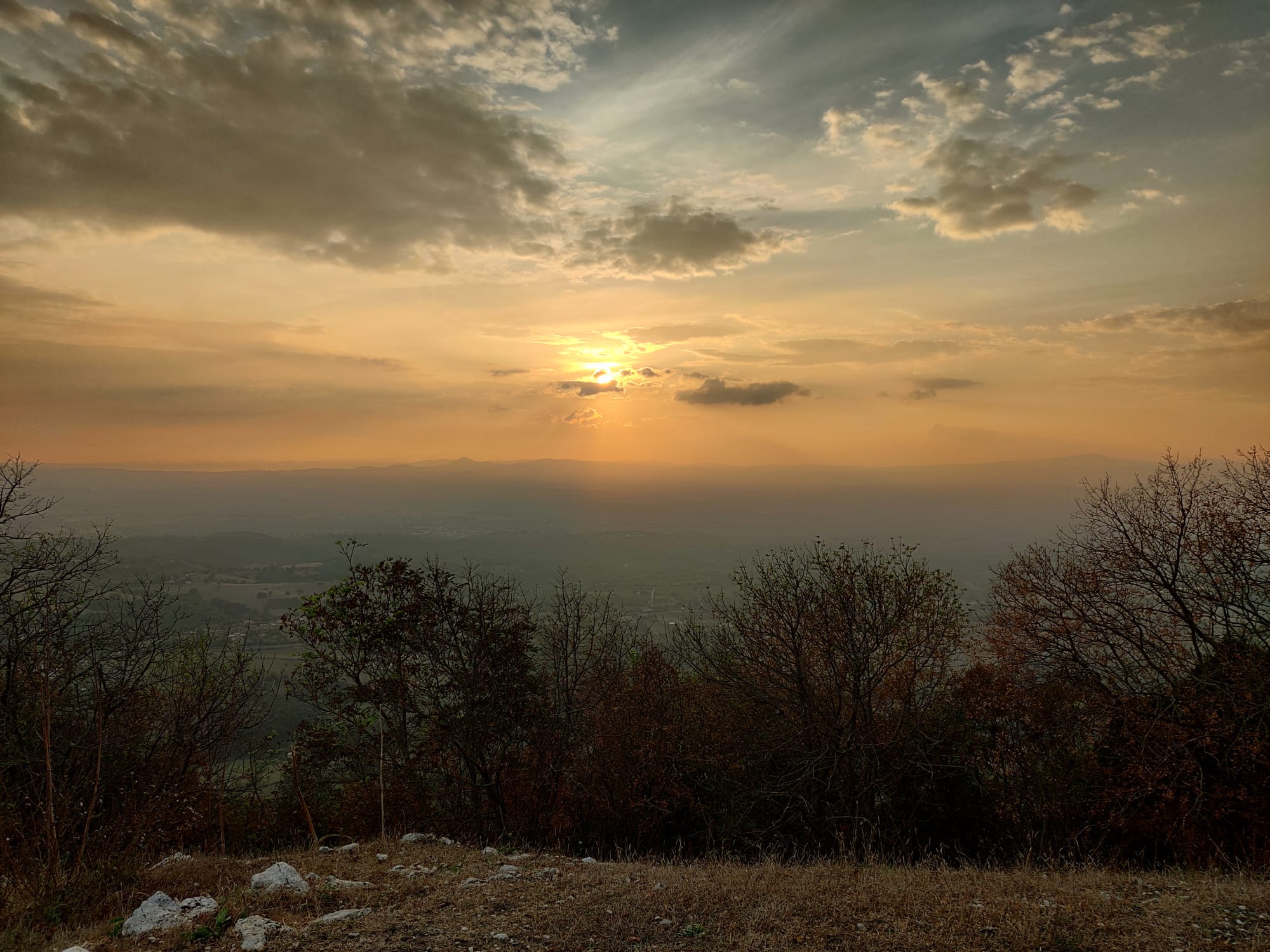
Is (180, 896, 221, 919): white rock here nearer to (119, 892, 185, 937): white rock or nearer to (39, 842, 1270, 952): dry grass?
(119, 892, 185, 937): white rock

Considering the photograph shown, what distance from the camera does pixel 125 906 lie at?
9.24m

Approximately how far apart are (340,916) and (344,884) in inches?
61.8

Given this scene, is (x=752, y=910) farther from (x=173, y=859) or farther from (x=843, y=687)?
(x=843, y=687)

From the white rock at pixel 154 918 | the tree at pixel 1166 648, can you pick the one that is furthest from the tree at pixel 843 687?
the white rock at pixel 154 918

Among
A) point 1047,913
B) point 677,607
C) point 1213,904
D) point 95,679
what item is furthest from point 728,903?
point 677,607

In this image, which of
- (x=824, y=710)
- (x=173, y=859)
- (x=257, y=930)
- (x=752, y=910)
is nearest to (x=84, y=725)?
(x=173, y=859)

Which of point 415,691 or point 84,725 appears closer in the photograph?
point 84,725

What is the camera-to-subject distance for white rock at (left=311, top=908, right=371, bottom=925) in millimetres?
8492

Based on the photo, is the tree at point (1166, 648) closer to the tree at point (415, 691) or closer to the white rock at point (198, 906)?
the tree at point (415, 691)

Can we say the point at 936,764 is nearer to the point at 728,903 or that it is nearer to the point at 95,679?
the point at 728,903

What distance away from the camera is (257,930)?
314 inches

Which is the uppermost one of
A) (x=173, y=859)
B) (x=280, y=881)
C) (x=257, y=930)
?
(x=257, y=930)

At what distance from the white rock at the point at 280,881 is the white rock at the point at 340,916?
3.25 ft

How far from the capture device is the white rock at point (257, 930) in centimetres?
771
